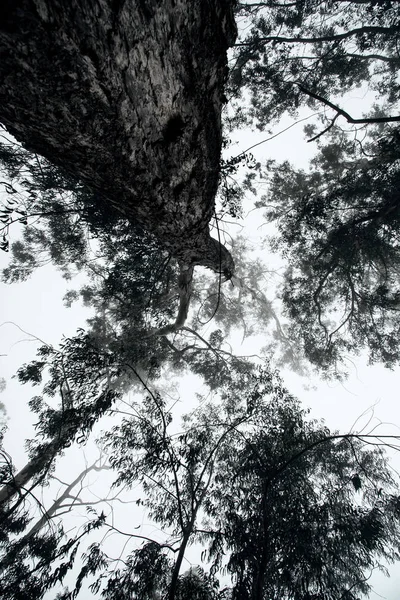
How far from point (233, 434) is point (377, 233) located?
628 cm

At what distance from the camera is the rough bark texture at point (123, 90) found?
4.32ft

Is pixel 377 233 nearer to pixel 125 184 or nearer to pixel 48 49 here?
pixel 125 184

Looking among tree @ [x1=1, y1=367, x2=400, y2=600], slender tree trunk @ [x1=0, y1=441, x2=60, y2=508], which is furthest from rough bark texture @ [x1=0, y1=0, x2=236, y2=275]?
slender tree trunk @ [x1=0, y1=441, x2=60, y2=508]

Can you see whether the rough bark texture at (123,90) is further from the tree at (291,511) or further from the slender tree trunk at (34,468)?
the slender tree trunk at (34,468)

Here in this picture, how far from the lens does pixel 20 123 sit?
6.36 ft

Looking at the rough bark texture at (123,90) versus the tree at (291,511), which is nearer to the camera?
the rough bark texture at (123,90)

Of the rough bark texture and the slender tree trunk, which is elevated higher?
the rough bark texture

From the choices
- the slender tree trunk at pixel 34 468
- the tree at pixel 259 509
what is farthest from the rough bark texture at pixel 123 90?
the slender tree trunk at pixel 34 468

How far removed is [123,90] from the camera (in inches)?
66.6

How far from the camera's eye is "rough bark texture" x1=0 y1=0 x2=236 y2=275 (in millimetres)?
1317

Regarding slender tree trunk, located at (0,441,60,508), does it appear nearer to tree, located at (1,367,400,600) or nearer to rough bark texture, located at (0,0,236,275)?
tree, located at (1,367,400,600)

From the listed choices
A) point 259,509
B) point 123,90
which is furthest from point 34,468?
point 123,90

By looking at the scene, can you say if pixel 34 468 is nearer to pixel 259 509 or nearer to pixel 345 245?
pixel 259 509

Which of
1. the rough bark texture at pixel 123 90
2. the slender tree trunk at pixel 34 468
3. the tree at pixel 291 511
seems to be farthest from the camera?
the slender tree trunk at pixel 34 468
